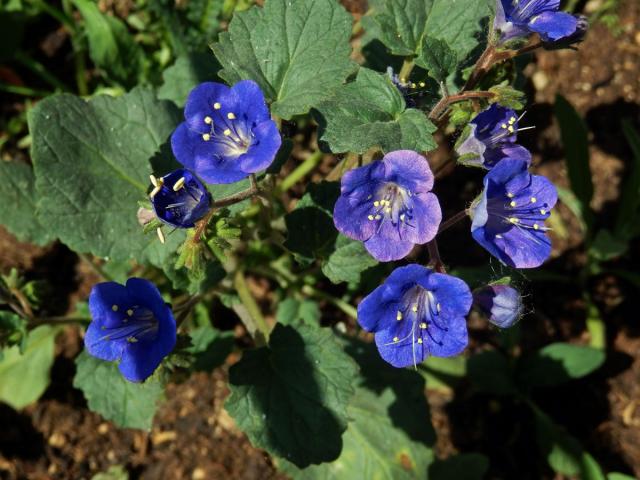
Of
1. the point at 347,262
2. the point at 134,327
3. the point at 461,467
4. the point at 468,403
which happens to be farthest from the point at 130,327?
the point at 468,403

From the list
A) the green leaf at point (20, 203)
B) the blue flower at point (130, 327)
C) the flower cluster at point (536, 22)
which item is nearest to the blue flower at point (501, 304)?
the flower cluster at point (536, 22)

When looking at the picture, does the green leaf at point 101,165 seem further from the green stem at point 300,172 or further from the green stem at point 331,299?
the green stem at point 331,299

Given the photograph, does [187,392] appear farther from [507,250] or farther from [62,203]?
[507,250]

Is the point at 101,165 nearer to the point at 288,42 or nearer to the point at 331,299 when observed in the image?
the point at 288,42

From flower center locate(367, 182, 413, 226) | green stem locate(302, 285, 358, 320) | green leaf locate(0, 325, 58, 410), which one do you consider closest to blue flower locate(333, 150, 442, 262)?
flower center locate(367, 182, 413, 226)

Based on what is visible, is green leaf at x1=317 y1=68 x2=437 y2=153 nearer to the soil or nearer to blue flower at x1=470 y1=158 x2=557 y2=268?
blue flower at x1=470 y1=158 x2=557 y2=268

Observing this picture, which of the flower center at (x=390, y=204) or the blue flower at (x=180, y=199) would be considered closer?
the blue flower at (x=180, y=199)
